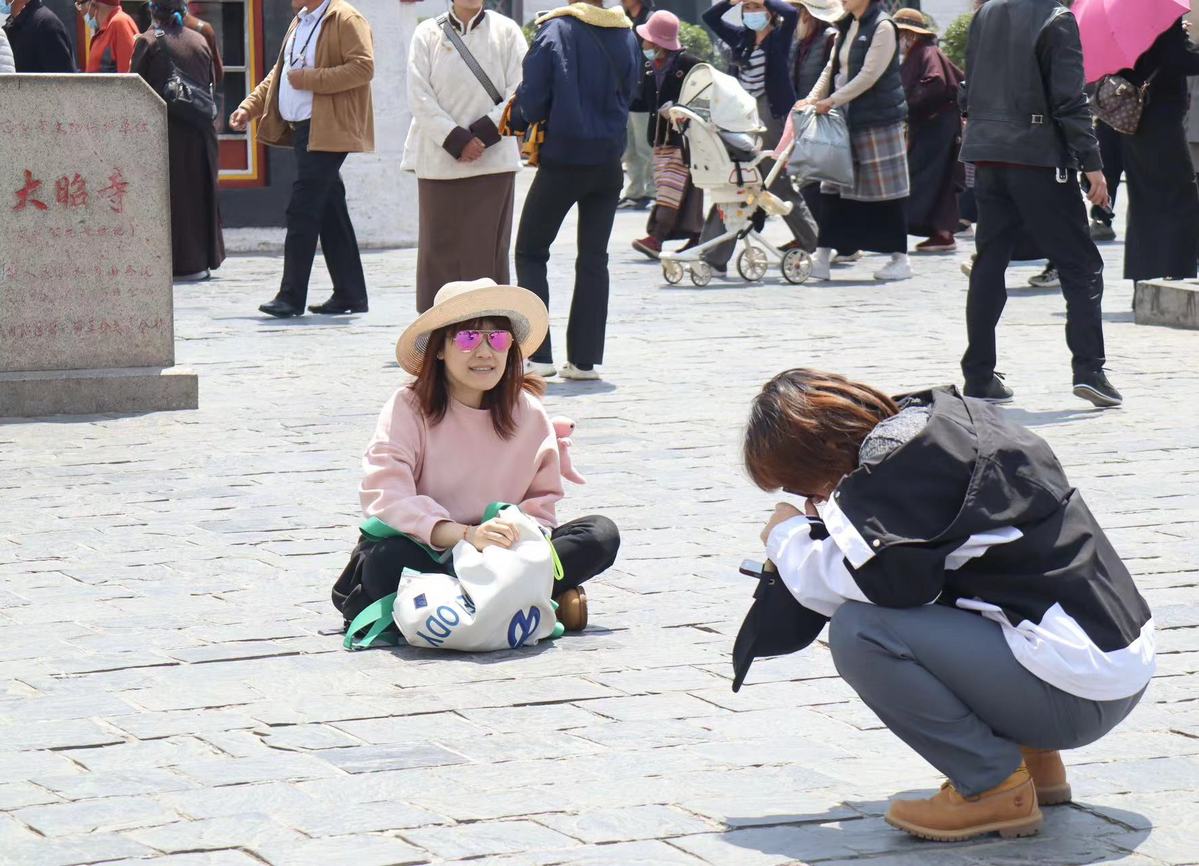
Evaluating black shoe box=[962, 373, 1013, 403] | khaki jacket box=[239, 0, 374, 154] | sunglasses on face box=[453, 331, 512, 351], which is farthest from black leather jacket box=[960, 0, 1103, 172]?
khaki jacket box=[239, 0, 374, 154]

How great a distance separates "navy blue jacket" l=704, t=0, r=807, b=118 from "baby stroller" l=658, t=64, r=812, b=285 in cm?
315

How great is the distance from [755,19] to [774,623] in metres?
13.3

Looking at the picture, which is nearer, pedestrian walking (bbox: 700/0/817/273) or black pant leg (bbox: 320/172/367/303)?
black pant leg (bbox: 320/172/367/303)

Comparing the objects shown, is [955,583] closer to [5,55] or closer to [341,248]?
[5,55]

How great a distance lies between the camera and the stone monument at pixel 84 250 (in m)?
8.59

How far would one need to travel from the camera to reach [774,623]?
3775 millimetres

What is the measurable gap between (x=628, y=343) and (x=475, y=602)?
5923 mm

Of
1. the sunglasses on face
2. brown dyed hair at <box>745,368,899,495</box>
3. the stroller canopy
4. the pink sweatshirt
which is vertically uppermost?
the stroller canopy

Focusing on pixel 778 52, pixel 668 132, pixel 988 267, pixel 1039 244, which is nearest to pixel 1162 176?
pixel 988 267

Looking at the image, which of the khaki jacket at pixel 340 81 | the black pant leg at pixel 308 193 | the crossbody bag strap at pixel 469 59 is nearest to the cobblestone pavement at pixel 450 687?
the crossbody bag strap at pixel 469 59

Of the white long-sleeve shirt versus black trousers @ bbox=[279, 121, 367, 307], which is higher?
the white long-sleeve shirt

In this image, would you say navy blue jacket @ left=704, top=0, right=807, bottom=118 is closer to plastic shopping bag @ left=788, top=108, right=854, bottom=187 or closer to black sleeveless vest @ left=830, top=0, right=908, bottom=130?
black sleeveless vest @ left=830, top=0, right=908, bottom=130

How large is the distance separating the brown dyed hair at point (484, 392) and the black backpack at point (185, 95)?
27.3 feet

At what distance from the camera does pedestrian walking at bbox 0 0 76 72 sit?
44.3ft
